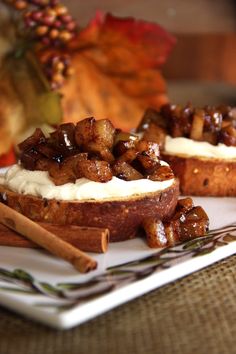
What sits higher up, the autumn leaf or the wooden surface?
the autumn leaf

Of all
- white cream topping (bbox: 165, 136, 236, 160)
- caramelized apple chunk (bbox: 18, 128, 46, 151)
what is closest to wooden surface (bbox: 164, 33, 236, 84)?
white cream topping (bbox: 165, 136, 236, 160)

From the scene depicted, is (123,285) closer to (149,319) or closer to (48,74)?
(149,319)

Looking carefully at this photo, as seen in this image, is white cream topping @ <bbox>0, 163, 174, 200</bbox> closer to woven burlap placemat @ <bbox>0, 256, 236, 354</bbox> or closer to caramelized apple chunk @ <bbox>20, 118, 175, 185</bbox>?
caramelized apple chunk @ <bbox>20, 118, 175, 185</bbox>

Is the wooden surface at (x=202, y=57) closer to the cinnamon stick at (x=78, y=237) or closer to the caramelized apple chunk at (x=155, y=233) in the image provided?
the caramelized apple chunk at (x=155, y=233)

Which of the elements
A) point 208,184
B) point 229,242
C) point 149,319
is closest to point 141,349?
point 149,319

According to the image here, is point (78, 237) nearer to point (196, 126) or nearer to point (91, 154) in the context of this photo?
point (91, 154)

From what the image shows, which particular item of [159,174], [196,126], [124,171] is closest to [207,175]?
[196,126]

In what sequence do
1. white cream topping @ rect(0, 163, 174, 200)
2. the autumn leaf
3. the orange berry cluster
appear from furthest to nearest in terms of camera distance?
the autumn leaf < the orange berry cluster < white cream topping @ rect(0, 163, 174, 200)

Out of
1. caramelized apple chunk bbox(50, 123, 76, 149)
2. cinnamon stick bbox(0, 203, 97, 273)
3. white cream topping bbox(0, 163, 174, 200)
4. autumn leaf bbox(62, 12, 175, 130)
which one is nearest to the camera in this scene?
cinnamon stick bbox(0, 203, 97, 273)
